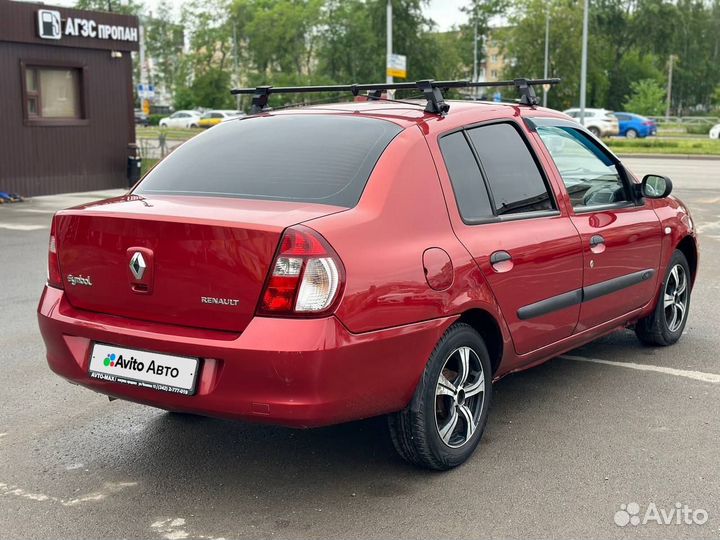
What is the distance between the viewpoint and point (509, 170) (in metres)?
4.61

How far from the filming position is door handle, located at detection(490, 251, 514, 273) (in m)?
4.19

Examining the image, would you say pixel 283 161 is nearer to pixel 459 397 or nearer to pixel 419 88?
pixel 419 88

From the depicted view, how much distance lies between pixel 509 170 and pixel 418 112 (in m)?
0.56

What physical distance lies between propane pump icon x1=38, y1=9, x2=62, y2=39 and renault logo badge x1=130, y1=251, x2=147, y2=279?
15816 millimetres

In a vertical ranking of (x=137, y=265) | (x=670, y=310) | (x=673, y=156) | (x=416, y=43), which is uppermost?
(x=416, y=43)

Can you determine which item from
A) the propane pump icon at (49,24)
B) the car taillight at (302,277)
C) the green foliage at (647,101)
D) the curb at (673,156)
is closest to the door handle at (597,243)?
the car taillight at (302,277)

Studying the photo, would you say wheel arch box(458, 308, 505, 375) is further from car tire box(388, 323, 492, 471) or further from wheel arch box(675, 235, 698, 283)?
wheel arch box(675, 235, 698, 283)

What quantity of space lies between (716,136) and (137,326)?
46.3 m

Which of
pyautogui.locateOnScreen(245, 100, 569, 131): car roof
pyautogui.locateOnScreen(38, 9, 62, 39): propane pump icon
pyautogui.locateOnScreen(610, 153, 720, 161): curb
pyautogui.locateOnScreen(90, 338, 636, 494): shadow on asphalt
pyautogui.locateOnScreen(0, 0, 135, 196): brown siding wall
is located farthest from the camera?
pyautogui.locateOnScreen(610, 153, 720, 161): curb

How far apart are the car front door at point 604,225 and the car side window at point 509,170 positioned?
0.69 ft

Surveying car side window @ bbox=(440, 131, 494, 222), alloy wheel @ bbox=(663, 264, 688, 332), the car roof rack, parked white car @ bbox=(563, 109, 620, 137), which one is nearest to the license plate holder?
car side window @ bbox=(440, 131, 494, 222)

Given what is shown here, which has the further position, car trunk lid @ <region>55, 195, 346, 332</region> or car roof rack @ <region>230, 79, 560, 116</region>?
car roof rack @ <region>230, 79, 560, 116</region>

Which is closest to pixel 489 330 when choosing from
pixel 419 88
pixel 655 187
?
pixel 419 88

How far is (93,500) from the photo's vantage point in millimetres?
3752
